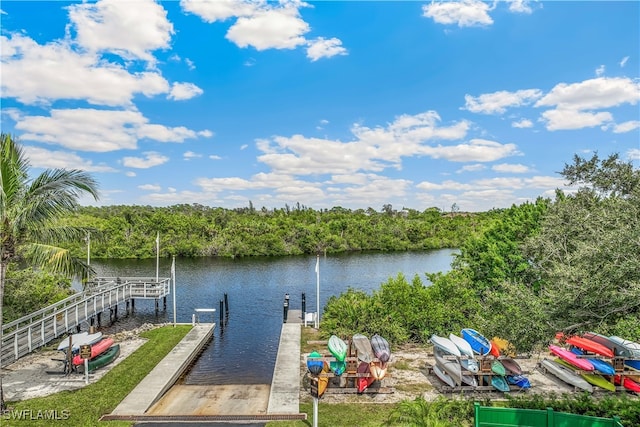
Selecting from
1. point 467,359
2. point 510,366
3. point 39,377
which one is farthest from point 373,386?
point 39,377

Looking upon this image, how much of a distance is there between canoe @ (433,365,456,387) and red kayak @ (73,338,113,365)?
12.1m

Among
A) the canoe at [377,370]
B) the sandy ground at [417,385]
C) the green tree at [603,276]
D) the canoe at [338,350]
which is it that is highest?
the green tree at [603,276]

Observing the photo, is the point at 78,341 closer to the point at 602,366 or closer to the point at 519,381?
the point at 519,381

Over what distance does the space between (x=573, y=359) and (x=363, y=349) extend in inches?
289

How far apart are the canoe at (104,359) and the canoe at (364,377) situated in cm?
952

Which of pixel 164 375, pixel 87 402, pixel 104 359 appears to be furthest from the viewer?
pixel 104 359

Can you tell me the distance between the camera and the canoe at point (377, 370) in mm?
12867

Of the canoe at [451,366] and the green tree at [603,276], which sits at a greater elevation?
the green tree at [603,276]

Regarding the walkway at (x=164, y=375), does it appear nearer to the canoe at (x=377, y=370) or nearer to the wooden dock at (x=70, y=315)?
the wooden dock at (x=70, y=315)

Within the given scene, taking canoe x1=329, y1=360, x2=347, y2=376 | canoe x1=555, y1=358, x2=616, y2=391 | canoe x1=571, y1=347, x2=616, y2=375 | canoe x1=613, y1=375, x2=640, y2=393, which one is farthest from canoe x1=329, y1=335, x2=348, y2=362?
canoe x1=613, y1=375, x2=640, y2=393

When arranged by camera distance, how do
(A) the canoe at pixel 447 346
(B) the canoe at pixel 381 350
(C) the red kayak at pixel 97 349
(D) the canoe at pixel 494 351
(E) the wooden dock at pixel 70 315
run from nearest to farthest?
1. (B) the canoe at pixel 381 350
2. (A) the canoe at pixel 447 346
3. (D) the canoe at pixel 494 351
4. (C) the red kayak at pixel 97 349
5. (E) the wooden dock at pixel 70 315

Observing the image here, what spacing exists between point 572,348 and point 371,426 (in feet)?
32.2

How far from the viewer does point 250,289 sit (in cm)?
3616

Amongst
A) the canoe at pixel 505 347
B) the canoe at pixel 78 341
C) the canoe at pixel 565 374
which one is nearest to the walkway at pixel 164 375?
the canoe at pixel 78 341
